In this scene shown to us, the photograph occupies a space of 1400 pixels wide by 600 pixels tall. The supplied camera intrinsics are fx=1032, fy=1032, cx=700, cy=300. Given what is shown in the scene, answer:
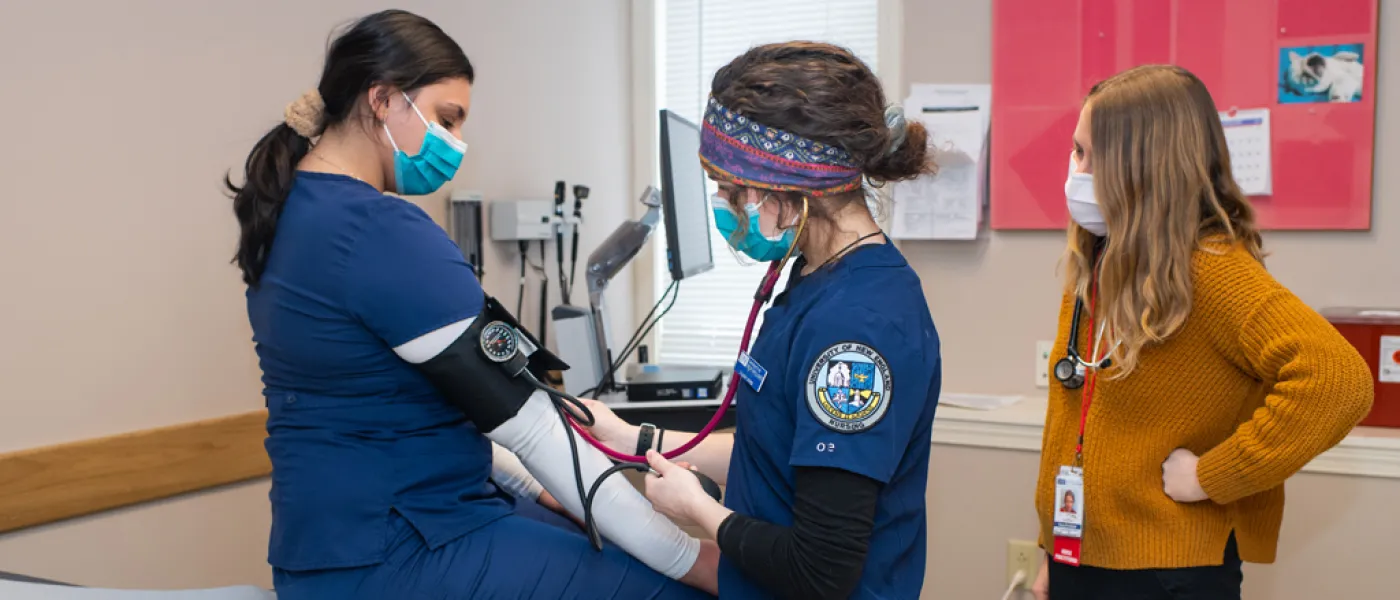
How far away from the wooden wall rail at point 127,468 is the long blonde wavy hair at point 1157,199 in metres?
1.67

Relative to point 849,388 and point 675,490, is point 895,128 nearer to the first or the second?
point 849,388

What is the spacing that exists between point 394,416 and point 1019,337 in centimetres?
185

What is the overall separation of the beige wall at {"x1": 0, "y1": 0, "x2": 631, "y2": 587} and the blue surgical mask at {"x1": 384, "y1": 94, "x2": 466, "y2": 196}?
28.7 inches

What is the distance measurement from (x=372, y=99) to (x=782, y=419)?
715 mm

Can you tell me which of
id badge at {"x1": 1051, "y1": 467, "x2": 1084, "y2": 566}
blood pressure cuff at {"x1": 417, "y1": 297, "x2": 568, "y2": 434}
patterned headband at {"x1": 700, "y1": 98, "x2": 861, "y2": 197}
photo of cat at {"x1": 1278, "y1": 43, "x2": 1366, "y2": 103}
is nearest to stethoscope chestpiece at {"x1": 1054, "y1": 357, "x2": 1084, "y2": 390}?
id badge at {"x1": 1051, "y1": 467, "x2": 1084, "y2": 566}

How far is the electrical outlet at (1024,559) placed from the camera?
2504 millimetres

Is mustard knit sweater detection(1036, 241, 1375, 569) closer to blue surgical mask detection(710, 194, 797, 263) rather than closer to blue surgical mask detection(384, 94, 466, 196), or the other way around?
blue surgical mask detection(710, 194, 797, 263)

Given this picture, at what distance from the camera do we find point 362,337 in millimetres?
1249

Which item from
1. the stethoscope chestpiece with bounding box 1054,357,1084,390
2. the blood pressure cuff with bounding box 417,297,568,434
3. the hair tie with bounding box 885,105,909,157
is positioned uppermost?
the hair tie with bounding box 885,105,909,157

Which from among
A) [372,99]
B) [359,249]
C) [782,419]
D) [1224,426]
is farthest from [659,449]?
[1224,426]

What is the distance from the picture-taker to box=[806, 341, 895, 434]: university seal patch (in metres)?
1.06

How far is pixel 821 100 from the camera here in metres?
1.13

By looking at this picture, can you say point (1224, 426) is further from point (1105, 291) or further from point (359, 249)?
point (359, 249)

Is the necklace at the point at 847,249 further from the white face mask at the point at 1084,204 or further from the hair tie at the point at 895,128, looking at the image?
the white face mask at the point at 1084,204
